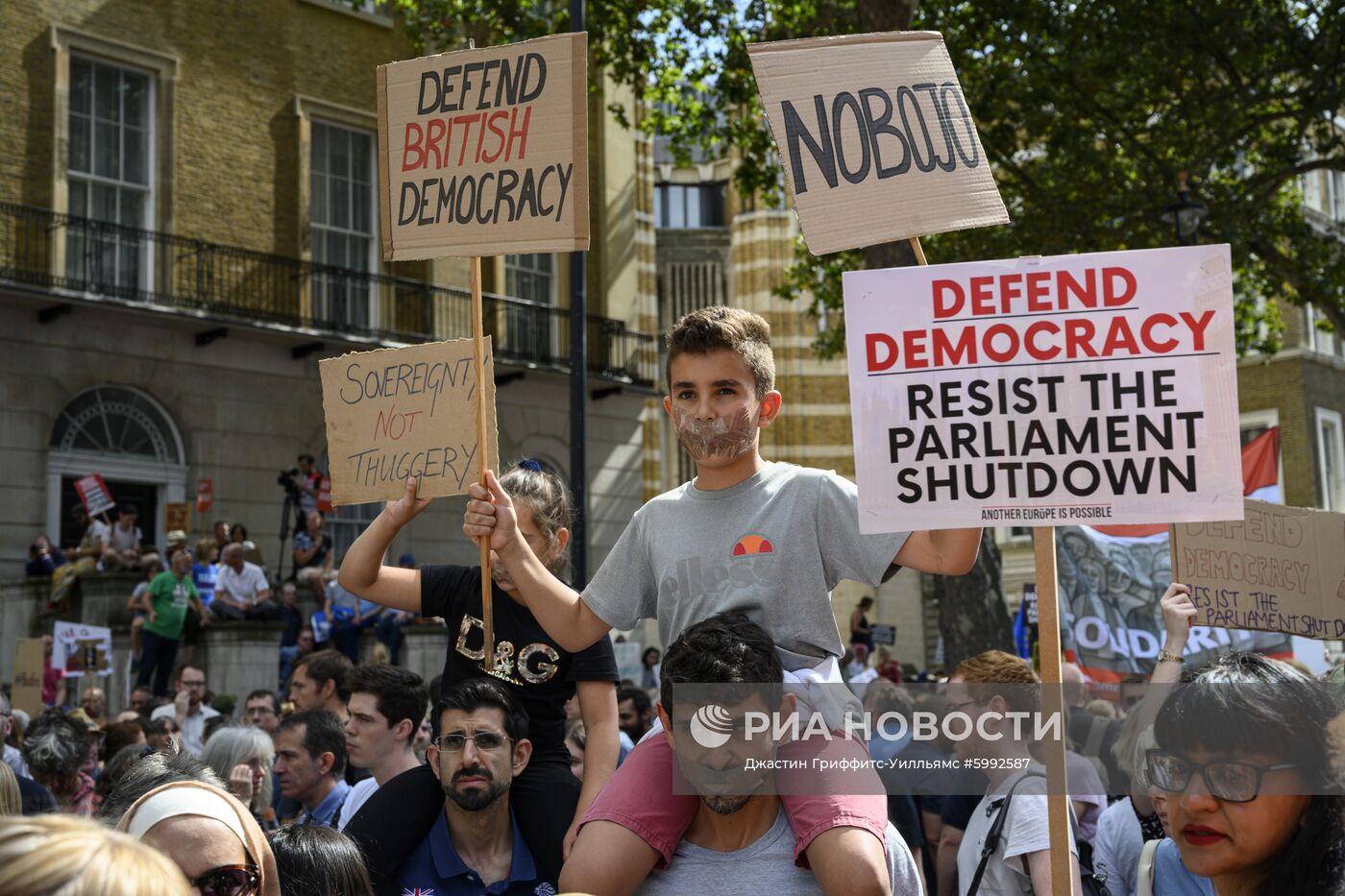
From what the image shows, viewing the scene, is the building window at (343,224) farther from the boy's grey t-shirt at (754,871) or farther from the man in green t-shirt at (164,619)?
the boy's grey t-shirt at (754,871)

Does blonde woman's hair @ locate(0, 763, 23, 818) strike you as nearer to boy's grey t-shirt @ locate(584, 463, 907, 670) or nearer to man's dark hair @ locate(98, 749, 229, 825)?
man's dark hair @ locate(98, 749, 229, 825)

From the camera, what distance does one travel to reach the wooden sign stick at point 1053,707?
12.4 ft

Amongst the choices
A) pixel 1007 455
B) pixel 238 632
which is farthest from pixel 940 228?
pixel 238 632

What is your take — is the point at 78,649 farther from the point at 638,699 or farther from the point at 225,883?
the point at 225,883

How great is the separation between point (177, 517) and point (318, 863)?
1790 centimetres

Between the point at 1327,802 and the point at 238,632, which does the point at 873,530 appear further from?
the point at 238,632

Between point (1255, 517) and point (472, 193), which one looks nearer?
point (472, 193)

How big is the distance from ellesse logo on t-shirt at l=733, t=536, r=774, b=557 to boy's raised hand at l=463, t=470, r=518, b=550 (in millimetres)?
747

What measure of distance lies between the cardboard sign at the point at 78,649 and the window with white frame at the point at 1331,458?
3033 centimetres

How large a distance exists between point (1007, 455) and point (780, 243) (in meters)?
37.1

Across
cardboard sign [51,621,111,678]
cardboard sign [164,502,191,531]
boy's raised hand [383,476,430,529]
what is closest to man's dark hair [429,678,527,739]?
boy's raised hand [383,476,430,529]

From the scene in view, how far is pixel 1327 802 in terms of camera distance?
289 centimetres

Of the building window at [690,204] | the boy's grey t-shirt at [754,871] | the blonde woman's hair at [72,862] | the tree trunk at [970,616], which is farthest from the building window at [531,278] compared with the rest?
the blonde woman's hair at [72,862]

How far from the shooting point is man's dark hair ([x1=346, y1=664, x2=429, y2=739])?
6.08 meters
